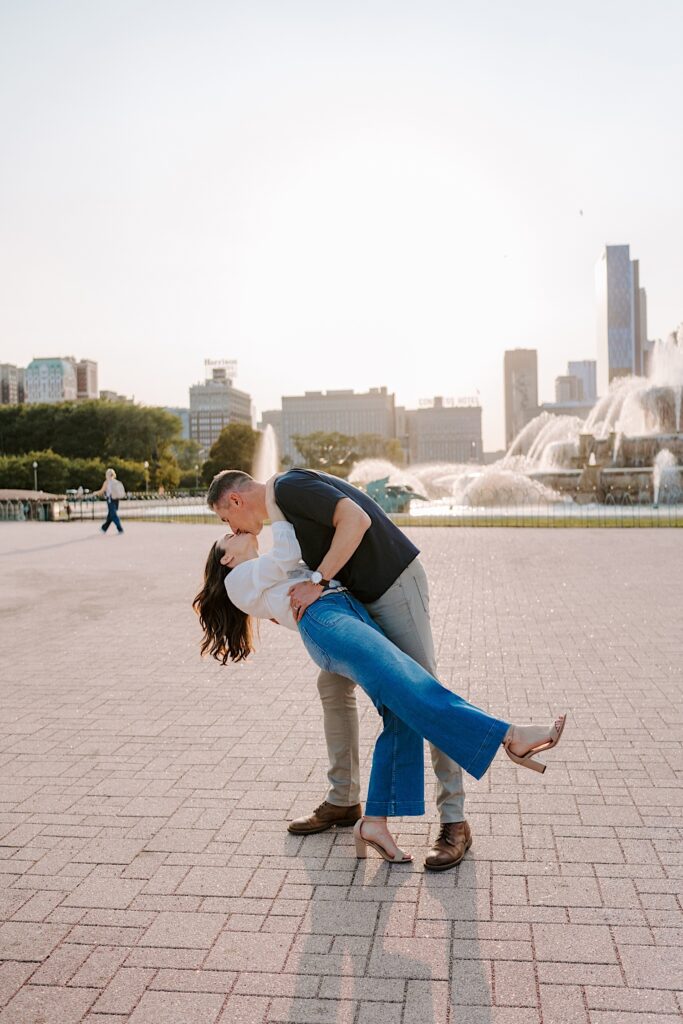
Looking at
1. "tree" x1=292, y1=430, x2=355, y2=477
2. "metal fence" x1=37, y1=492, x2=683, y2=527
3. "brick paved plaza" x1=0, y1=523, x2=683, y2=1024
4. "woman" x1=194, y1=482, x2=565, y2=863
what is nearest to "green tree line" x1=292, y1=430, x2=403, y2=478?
"tree" x1=292, y1=430, x2=355, y2=477

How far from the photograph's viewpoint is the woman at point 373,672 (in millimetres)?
3359

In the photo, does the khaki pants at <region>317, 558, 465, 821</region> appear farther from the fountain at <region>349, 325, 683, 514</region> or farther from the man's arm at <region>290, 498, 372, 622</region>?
the fountain at <region>349, 325, 683, 514</region>

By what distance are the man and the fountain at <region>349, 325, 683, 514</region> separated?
1164 inches

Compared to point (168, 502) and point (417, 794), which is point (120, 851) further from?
point (168, 502)

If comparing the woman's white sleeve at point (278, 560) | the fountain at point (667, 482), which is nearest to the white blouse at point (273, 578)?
the woman's white sleeve at point (278, 560)

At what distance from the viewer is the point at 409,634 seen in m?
3.85

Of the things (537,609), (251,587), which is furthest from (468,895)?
(537,609)

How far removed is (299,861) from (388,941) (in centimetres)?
77

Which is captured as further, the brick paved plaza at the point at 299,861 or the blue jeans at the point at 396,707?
the blue jeans at the point at 396,707

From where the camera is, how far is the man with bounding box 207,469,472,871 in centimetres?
359

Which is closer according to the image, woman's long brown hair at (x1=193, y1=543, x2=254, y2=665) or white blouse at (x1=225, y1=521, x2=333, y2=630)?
white blouse at (x1=225, y1=521, x2=333, y2=630)

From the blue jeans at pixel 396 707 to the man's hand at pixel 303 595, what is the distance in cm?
4

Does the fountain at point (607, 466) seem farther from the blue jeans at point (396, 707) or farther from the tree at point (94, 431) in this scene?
the tree at point (94, 431)

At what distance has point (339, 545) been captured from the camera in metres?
3.57
